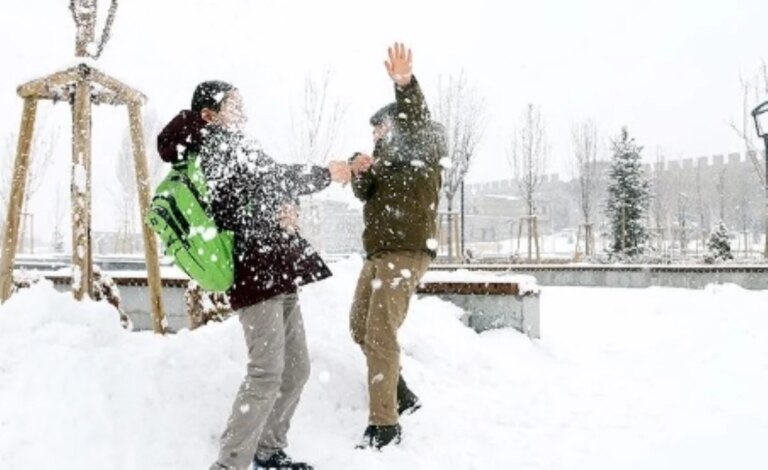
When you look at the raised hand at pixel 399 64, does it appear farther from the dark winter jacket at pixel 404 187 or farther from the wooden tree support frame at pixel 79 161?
the wooden tree support frame at pixel 79 161

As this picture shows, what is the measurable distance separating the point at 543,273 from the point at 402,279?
11.6 meters

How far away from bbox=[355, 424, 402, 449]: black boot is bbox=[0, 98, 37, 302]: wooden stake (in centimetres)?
270

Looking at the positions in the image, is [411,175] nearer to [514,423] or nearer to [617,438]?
[514,423]

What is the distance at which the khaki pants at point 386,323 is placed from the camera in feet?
11.2

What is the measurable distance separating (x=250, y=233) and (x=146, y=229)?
74.9 inches

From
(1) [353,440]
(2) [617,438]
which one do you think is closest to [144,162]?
(1) [353,440]

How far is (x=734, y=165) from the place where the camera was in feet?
174

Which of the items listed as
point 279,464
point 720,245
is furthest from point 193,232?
point 720,245

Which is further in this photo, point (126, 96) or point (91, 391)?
point (126, 96)

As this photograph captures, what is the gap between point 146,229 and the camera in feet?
14.5

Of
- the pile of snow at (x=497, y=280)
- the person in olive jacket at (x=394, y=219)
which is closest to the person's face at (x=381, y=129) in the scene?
the person in olive jacket at (x=394, y=219)

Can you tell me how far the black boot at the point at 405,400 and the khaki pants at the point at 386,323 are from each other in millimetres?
348

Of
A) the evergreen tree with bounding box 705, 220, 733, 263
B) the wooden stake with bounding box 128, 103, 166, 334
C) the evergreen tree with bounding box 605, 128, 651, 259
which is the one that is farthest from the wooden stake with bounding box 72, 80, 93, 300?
the evergreen tree with bounding box 605, 128, 651, 259

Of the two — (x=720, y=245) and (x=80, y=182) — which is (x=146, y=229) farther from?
(x=720, y=245)
